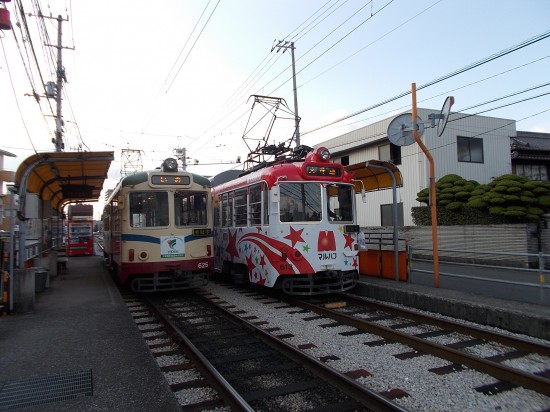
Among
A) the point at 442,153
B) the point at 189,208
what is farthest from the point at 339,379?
the point at 442,153

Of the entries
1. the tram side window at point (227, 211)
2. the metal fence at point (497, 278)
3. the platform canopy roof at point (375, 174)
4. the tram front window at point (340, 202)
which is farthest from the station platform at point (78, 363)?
the platform canopy roof at point (375, 174)

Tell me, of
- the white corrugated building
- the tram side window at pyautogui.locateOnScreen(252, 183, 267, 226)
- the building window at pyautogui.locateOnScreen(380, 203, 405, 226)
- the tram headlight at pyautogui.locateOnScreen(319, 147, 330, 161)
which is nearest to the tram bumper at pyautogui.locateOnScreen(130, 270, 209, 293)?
the tram side window at pyautogui.locateOnScreen(252, 183, 267, 226)

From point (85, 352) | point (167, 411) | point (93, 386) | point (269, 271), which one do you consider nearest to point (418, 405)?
point (167, 411)

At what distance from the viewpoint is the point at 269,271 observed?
28.8 feet

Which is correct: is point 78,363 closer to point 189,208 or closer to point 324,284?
point 324,284

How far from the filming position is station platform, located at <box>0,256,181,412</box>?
12.9ft

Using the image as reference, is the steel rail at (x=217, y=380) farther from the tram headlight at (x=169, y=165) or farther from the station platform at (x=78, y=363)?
the tram headlight at (x=169, y=165)

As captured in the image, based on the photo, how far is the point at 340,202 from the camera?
30.8ft

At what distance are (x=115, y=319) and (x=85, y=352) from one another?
1.75 m

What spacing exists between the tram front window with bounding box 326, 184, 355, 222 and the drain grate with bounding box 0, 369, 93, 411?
5.94 meters

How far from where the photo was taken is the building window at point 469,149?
20.7 m

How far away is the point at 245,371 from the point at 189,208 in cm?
569

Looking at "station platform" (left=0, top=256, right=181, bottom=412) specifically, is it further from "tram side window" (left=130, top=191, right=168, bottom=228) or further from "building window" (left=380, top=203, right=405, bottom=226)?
"building window" (left=380, top=203, right=405, bottom=226)

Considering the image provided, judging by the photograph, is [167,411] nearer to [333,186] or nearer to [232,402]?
[232,402]
